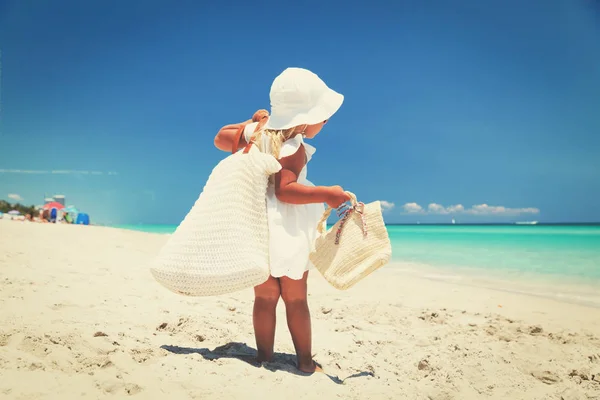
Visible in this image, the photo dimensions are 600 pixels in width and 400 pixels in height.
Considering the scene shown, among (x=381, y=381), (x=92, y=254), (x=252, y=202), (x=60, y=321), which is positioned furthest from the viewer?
(x=92, y=254)

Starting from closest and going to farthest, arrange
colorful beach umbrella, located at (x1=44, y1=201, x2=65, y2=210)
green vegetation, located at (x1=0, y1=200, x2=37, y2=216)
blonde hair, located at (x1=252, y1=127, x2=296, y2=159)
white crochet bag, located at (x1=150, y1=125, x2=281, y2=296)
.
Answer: white crochet bag, located at (x1=150, y1=125, x2=281, y2=296) < blonde hair, located at (x1=252, y1=127, x2=296, y2=159) < colorful beach umbrella, located at (x1=44, y1=201, x2=65, y2=210) < green vegetation, located at (x1=0, y1=200, x2=37, y2=216)

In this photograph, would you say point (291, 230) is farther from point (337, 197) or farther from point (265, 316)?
point (265, 316)

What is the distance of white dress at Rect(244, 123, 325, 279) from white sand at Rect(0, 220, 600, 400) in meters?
0.52

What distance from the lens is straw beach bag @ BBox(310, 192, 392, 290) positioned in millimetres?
2031

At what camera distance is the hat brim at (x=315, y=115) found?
220cm

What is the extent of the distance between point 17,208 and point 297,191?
27.4m

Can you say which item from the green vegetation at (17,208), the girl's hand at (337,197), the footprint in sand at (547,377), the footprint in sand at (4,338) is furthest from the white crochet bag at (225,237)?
the green vegetation at (17,208)

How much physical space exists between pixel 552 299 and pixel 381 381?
404 centimetres

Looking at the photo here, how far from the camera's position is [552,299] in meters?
5.32

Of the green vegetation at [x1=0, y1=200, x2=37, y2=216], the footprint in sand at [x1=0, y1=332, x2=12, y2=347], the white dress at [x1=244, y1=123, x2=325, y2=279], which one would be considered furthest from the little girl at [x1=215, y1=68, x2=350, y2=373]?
the green vegetation at [x1=0, y1=200, x2=37, y2=216]

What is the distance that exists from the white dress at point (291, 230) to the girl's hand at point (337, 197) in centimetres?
18

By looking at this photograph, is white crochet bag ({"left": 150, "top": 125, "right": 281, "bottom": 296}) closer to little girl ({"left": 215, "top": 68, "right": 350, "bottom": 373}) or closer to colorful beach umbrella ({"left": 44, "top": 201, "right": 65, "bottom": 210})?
little girl ({"left": 215, "top": 68, "right": 350, "bottom": 373})

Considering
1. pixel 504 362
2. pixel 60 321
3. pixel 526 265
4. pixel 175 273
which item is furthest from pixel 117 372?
pixel 526 265

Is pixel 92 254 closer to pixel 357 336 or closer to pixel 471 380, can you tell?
pixel 357 336
